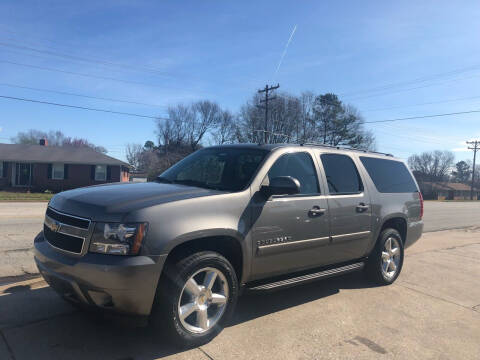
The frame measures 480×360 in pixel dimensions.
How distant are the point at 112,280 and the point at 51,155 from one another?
1336 inches

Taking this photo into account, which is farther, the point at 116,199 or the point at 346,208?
the point at 346,208

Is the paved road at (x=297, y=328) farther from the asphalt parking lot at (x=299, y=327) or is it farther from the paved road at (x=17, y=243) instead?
the paved road at (x=17, y=243)

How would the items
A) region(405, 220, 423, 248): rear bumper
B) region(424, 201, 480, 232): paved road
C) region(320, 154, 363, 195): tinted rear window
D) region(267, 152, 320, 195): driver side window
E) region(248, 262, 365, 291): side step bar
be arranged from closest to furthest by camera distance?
region(248, 262, 365, 291): side step bar → region(267, 152, 320, 195): driver side window → region(320, 154, 363, 195): tinted rear window → region(405, 220, 423, 248): rear bumper → region(424, 201, 480, 232): paved road

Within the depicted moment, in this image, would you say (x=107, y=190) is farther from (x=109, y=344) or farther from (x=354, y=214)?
(x=354, y=214)

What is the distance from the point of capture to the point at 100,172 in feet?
110

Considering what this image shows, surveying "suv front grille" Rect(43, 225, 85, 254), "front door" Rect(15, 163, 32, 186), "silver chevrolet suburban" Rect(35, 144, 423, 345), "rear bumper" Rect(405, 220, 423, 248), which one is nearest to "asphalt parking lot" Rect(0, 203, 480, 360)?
"silver chevrolet suburban" Rect(35, 144, 423, 345)

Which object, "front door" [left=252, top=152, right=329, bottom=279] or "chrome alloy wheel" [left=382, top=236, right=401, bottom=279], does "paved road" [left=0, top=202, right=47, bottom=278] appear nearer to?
"front door" [left=252, top=152, right=329, bottom=279]

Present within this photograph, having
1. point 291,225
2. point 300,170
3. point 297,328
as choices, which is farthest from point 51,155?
point 297,328

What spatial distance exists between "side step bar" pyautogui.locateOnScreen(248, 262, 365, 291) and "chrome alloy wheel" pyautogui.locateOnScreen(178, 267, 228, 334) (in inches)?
16.3

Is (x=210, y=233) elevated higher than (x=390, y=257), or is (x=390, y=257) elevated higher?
(x=210, y=233)

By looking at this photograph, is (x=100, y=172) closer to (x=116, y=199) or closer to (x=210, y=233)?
(x=116, y=199)

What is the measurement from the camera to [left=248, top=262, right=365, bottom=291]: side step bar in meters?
3.93

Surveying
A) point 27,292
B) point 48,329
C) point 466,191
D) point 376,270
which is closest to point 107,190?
point 48,329

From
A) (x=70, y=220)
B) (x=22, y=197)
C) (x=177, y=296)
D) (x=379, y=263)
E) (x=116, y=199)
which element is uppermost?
(x=116, y=199)
